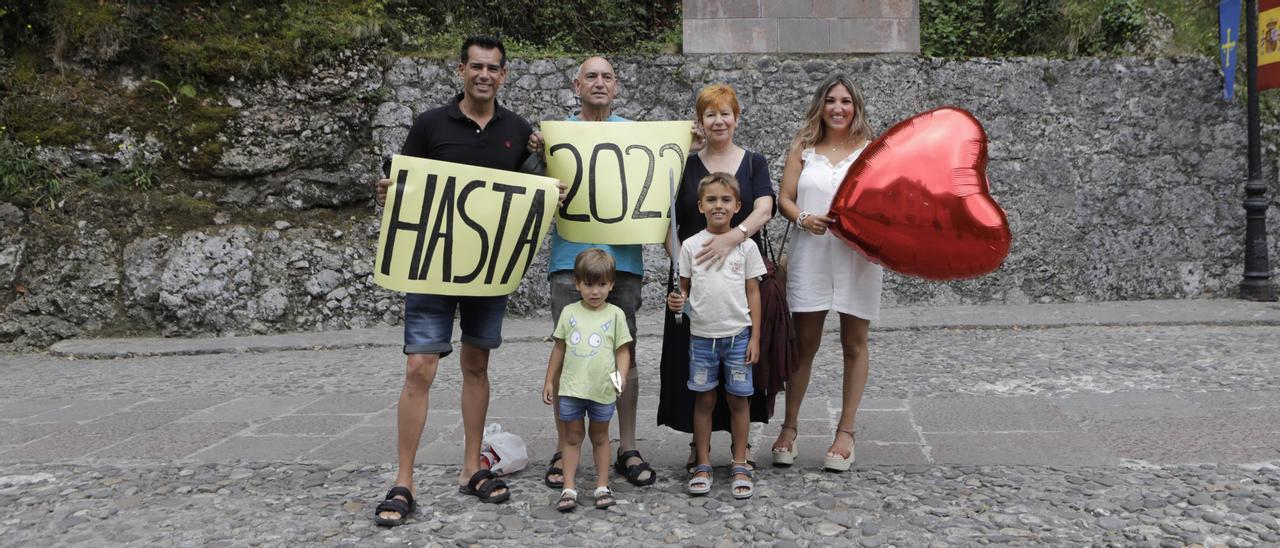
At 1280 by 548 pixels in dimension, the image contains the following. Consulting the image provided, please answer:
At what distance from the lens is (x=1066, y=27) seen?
968 cm

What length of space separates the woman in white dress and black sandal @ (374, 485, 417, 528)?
1.51 m

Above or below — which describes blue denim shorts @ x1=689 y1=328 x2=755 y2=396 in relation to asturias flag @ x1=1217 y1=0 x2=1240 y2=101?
below

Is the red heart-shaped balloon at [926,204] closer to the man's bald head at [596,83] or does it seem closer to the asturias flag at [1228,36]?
the man's bald head at [596,83]

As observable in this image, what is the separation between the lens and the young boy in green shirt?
3.36 metres

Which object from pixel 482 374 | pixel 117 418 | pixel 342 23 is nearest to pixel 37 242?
pixel 342 23

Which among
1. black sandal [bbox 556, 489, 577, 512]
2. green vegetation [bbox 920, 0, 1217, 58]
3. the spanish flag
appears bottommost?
black sandal [bbox 556, 489, 577, 512]

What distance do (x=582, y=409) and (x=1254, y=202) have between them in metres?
7.92

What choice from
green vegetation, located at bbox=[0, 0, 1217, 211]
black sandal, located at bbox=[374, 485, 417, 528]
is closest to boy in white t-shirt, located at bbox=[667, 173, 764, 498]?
black sandal, located at bbox=[374, 485, 417, 528]

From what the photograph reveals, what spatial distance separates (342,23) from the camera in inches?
347

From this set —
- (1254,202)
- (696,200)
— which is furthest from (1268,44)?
(696,200)

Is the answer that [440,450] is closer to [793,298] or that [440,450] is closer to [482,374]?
[482,374]

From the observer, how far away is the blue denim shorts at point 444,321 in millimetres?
3402

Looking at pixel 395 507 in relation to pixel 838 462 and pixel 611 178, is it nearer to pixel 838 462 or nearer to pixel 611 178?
pixel 611 178

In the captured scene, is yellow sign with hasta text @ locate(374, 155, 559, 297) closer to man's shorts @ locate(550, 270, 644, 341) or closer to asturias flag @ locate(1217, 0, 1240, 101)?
man's shorts @ locate(550, 270, 644, 341)
